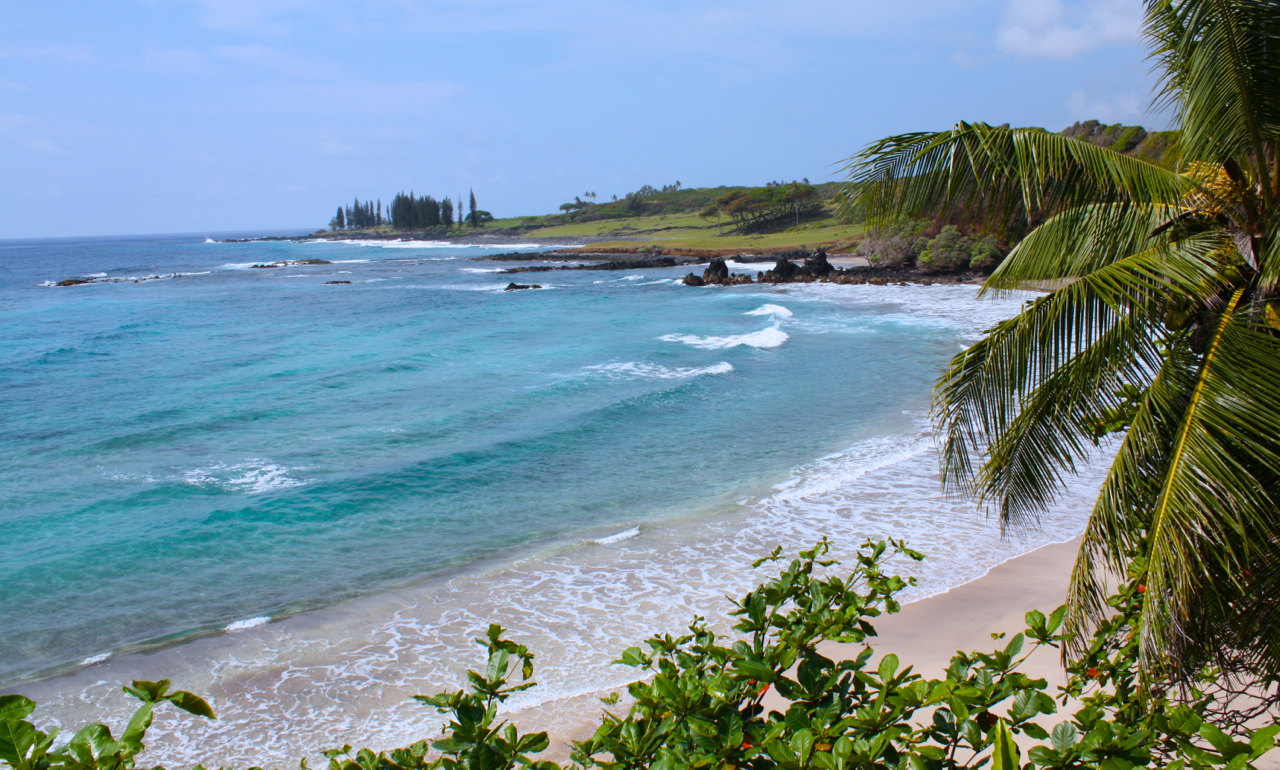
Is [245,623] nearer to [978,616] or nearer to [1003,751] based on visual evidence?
[978,616]

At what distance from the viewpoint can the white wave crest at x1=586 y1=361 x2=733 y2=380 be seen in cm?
2347

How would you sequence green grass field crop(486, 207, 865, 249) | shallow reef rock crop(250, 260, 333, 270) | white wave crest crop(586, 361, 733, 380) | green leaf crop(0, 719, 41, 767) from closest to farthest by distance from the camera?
green leaf crop(0, 719, 41, 767)
white wave crest crop(586, 361, 733, 380)
green grass field crop(486, 207, 865, 249)
shallow reef rock crop(250, 260, 333, 270)

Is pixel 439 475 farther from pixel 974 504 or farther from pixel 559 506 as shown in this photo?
pixel 974 504

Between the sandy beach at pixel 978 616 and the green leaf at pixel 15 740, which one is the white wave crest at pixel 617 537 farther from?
the green leaf at pixel 15 740

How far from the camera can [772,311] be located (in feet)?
122

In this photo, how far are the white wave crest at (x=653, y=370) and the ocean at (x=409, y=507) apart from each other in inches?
6.6

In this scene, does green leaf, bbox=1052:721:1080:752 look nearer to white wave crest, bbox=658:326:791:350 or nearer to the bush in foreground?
the bush in foreground

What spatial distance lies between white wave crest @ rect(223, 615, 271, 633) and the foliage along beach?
18.9ft

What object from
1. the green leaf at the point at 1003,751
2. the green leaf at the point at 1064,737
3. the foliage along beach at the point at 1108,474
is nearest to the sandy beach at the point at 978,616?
the foliage along beach at the point at 1108,474

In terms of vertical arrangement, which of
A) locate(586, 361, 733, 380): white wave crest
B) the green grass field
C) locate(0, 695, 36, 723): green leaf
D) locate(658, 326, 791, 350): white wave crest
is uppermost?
the green grass field

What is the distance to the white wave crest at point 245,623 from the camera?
370 inches

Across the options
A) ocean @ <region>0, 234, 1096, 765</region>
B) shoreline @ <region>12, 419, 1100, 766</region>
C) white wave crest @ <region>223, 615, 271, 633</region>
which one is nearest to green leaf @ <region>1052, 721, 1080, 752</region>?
shoreline @ <region>12, 419, 1100, 766</region>

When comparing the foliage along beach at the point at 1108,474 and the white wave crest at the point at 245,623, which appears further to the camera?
the white wave crest at the point at 245,623

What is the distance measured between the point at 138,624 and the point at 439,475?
5784 millimetres
